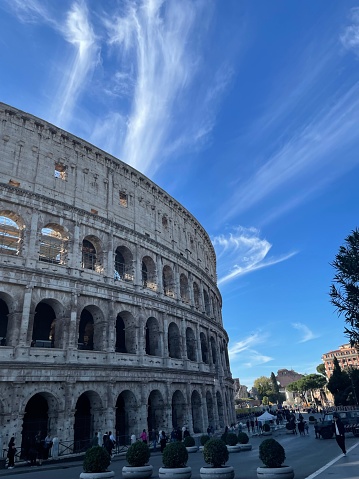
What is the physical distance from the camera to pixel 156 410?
1030 inches

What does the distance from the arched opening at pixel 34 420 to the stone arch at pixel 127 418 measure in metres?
4.48

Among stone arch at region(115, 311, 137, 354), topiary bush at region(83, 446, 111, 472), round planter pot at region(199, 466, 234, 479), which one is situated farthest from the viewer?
stone arch at region(115, 311, 137, 354)

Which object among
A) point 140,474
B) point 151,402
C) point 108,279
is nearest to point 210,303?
point 151,402

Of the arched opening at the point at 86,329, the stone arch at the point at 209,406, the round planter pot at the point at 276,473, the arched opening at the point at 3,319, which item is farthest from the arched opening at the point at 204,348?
the round planter pot at the point at 276,473

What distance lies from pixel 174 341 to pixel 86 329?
789cm

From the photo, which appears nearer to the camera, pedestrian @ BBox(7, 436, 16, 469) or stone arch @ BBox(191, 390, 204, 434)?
pedestrian @ BBox(7, 436, 16, 469)

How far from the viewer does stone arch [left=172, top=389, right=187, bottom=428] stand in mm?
27978

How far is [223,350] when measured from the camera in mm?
41594

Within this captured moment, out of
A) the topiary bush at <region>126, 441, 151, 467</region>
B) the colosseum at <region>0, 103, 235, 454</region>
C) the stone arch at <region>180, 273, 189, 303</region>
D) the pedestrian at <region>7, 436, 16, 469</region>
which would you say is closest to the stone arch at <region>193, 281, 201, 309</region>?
the stone arch at <region>180, 273, 189, 303</region>

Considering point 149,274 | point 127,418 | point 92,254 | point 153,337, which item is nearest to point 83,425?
point 127,418

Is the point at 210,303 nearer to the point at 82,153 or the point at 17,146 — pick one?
the point at 82,153

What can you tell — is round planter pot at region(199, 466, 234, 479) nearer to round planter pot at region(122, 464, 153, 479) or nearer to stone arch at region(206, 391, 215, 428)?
round planter pot at region(122, 464, 153, 479)

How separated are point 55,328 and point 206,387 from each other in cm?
1627

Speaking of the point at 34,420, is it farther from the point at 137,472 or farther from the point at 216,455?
the point at 216,455
